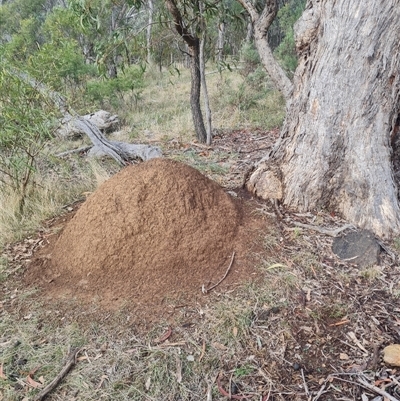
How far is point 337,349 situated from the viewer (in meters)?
1.97

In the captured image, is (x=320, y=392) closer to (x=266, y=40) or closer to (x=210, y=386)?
(x=210, y=386)

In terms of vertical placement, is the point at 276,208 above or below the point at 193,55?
below

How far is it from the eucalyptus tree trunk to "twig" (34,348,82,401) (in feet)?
6.78

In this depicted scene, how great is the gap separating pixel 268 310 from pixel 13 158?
2641 millimetres

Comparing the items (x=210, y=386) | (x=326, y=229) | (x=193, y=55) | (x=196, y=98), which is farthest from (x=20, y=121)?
(x=196, y=98)

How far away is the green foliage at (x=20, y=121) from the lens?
3.09 metres

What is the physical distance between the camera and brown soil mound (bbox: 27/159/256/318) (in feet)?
7.97

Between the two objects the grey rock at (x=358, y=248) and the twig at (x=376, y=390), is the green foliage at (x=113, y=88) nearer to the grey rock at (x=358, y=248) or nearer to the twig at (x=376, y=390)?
the grey rock at (x=358, y=248)

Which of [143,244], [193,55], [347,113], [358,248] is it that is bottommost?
[358,248]

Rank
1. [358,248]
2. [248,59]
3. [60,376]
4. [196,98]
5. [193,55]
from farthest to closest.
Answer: [248,59] → [196,98] → [193,55] → [358,248] → [60,376]

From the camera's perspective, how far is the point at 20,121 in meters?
3.14

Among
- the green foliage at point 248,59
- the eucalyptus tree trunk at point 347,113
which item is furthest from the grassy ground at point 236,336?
the green foliage at point 248,59

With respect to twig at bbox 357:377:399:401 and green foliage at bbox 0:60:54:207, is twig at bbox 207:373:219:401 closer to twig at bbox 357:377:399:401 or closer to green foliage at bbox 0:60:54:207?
twig at bbox 357:377:399:401

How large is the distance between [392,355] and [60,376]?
1746mm
